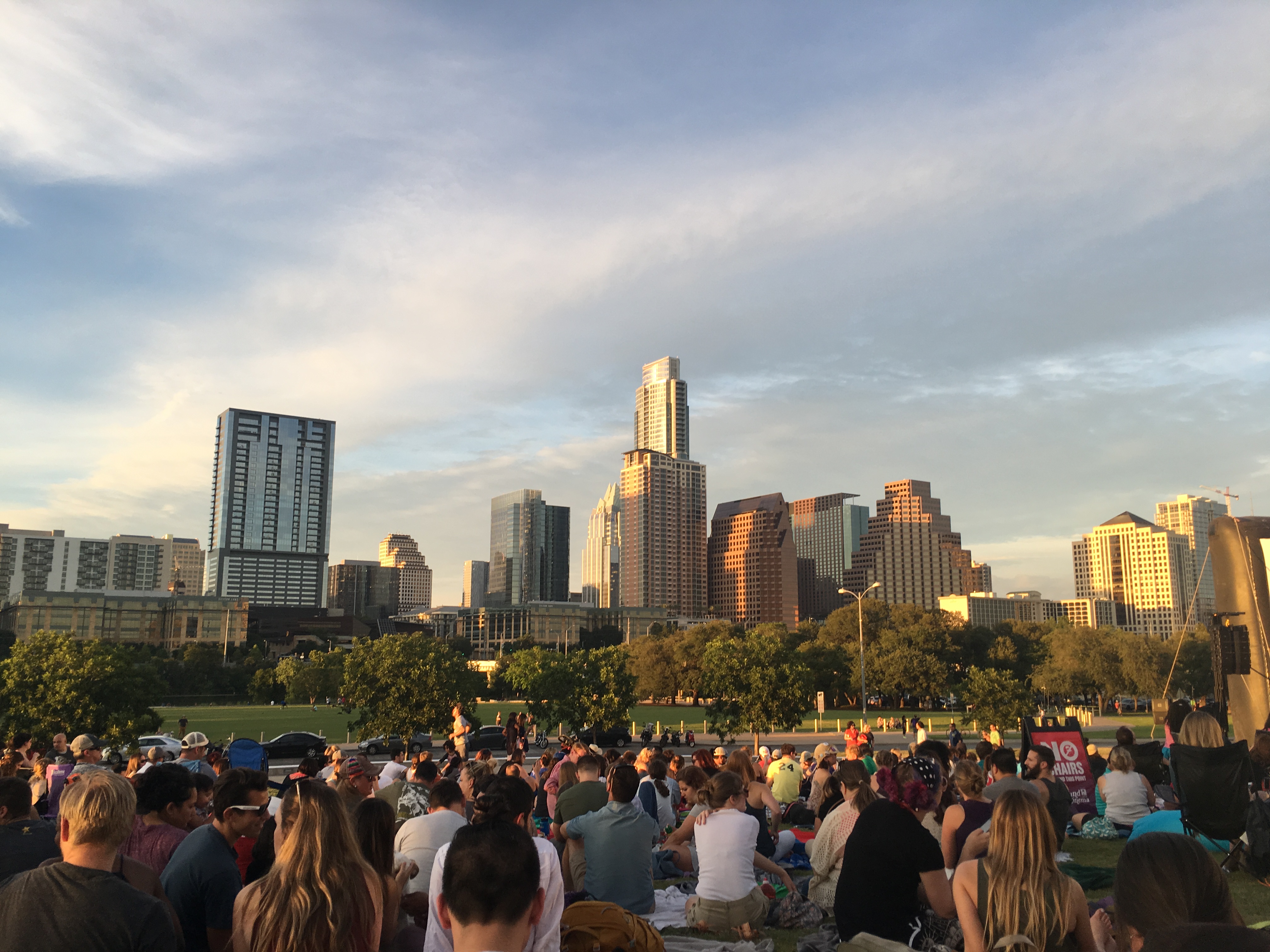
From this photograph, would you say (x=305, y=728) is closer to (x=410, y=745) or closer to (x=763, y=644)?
(x=410, y=745)

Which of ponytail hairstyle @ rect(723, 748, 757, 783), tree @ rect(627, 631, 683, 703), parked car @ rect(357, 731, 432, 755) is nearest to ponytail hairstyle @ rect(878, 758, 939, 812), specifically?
ponytail hairstyle @ rect(723, 748, 757, 783)

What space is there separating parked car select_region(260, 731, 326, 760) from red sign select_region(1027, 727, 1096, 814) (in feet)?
107

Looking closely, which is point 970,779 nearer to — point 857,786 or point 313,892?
point 857,786

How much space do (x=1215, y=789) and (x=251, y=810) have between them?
1016 cm

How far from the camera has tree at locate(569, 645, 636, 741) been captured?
4344 centimetres

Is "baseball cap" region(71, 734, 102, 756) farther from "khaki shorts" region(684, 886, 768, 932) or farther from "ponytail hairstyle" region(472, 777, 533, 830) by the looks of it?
"ponytail hairstyle" region(472, 777, 533, 830)

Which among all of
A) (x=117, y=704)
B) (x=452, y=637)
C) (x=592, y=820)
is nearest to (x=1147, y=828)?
(x=592, y=820)

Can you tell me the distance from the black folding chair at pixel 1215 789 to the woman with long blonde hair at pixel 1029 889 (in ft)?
21.2

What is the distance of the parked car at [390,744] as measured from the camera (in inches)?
1474

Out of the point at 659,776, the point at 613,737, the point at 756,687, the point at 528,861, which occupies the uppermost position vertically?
the point at 528,861

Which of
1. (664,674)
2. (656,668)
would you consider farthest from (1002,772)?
(656,668)

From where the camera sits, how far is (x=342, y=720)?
6619 centimetres

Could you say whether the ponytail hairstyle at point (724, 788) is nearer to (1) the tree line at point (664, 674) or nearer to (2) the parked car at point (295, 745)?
(1) the tree line at point (664, 674)

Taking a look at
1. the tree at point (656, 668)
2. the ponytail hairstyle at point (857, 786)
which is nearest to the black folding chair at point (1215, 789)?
the ponytail hairstyle at point (857, 786)
